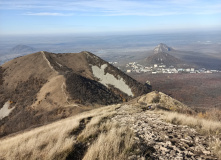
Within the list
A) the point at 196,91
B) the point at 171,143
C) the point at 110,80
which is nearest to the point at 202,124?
the point at 171,143

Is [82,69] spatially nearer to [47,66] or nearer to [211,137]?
[47,66]

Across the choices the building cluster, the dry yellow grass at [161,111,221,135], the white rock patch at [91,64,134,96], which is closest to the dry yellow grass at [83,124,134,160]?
the dry yellow grass at [161,111,221,135]

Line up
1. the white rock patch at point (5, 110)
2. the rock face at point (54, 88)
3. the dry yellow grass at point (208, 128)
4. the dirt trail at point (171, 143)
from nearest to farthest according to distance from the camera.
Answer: the dirt trail at point (171, 143)
the dry yellow grass at point (208, 128)
the rock face at point (54, 88)
the white rock patch at point (5, 110)

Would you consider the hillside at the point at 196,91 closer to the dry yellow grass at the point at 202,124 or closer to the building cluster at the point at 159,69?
the building cluster at the point at 159,69

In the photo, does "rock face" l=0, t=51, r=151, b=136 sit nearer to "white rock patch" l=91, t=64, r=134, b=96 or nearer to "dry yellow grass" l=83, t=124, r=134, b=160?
"white rock patch" l=91, t=64, r=134, b=96

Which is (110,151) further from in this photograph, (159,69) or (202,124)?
(159,69)

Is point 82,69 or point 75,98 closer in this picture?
point 75,98

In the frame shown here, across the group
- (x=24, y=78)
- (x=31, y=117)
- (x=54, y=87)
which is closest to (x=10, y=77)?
(x=24, y=78)

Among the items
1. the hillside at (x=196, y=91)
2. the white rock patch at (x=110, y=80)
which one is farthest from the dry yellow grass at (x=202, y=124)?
the hillside at (x=196, y=91)
